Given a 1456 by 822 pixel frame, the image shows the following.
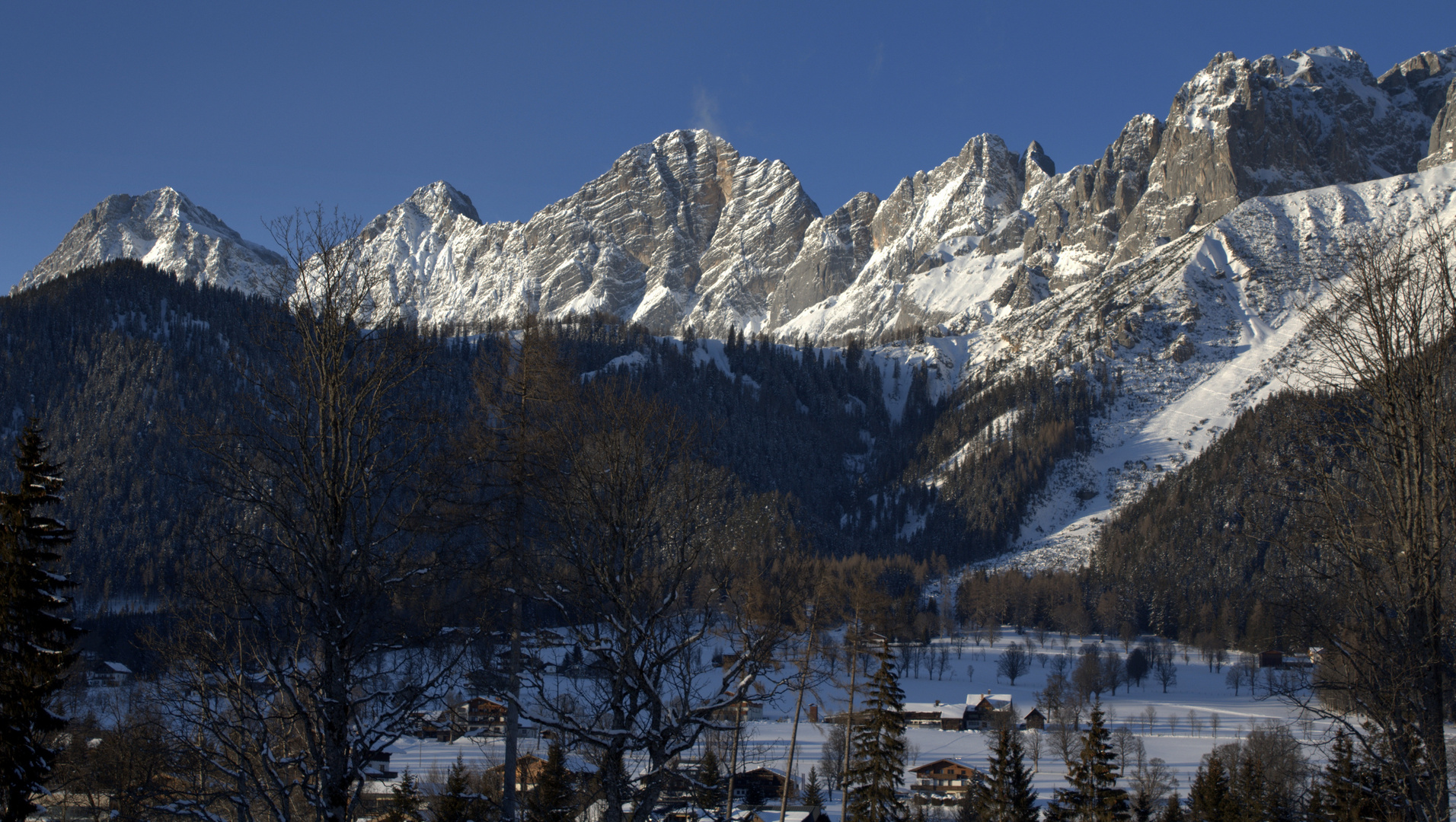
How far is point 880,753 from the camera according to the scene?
2841cm

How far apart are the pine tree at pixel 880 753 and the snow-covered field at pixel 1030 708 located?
42.9 ft

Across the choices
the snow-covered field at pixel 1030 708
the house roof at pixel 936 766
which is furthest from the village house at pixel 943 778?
the snow-covered field at pixel 1030 708

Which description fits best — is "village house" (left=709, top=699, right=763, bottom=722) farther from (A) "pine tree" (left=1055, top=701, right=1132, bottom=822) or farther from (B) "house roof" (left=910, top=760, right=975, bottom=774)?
(B) "house roof" (left=910, top=760, right=975, bottom=774)

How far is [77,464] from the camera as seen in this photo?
138 m

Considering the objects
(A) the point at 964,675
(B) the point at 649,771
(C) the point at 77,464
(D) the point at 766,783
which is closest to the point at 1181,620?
(A) the point at 964,675

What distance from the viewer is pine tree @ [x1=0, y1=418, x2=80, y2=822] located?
15.3 meters

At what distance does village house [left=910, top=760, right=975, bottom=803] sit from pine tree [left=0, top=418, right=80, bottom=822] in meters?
50.6

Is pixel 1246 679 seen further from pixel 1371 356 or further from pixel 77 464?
pixel 77 464

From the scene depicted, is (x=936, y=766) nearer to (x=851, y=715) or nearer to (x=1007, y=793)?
(x=1007, y=793)

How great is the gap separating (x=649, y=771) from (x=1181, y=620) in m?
130

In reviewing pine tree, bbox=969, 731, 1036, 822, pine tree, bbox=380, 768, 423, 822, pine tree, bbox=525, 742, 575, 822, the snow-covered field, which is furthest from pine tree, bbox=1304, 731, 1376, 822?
the snow-covered field

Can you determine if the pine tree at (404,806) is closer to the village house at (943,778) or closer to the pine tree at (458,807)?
the pine tree at (458,807)

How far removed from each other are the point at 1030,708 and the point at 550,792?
76181 millimetres

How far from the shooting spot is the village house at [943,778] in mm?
57125
